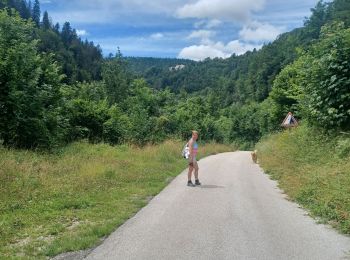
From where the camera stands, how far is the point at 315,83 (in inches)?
726

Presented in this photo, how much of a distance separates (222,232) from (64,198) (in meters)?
4.42

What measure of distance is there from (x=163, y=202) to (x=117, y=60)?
45.2 meters

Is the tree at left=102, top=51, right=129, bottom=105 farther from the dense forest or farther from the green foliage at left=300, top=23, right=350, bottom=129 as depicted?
the green foliage at left=300, top=23, right=350, bottom=129

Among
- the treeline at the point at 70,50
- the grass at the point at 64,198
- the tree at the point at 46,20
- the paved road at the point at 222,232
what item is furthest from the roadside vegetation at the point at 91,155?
the tree at the point at 46,20

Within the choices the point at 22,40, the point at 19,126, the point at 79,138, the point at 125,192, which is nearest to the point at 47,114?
the point at 19,126

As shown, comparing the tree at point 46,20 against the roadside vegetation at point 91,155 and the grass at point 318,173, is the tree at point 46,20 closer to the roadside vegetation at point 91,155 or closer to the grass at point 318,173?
the roadside vegetation at point 91,155

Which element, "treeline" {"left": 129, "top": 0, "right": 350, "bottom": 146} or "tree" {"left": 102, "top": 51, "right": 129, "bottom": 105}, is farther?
"tree" {"left": 102, "top": 51, "right": 129, "bottom": 105}

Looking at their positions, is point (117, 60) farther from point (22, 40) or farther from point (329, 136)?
point (329, 136)

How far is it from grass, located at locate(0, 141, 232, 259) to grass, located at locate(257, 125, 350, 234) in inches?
165

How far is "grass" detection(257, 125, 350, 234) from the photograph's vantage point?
9.66 metres

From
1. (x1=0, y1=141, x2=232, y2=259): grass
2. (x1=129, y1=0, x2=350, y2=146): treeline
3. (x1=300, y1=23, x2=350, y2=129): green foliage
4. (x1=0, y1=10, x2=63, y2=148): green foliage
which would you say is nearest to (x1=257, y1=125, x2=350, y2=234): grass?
(x1=300, y1=23, x2=350, y2=129): green foliage

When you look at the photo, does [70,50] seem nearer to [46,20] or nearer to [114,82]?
[46,20]

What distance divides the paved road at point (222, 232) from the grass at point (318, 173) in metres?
0.46

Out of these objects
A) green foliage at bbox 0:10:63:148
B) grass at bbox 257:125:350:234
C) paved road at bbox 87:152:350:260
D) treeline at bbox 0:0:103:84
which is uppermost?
treeline at bbox 0:0:103:84
